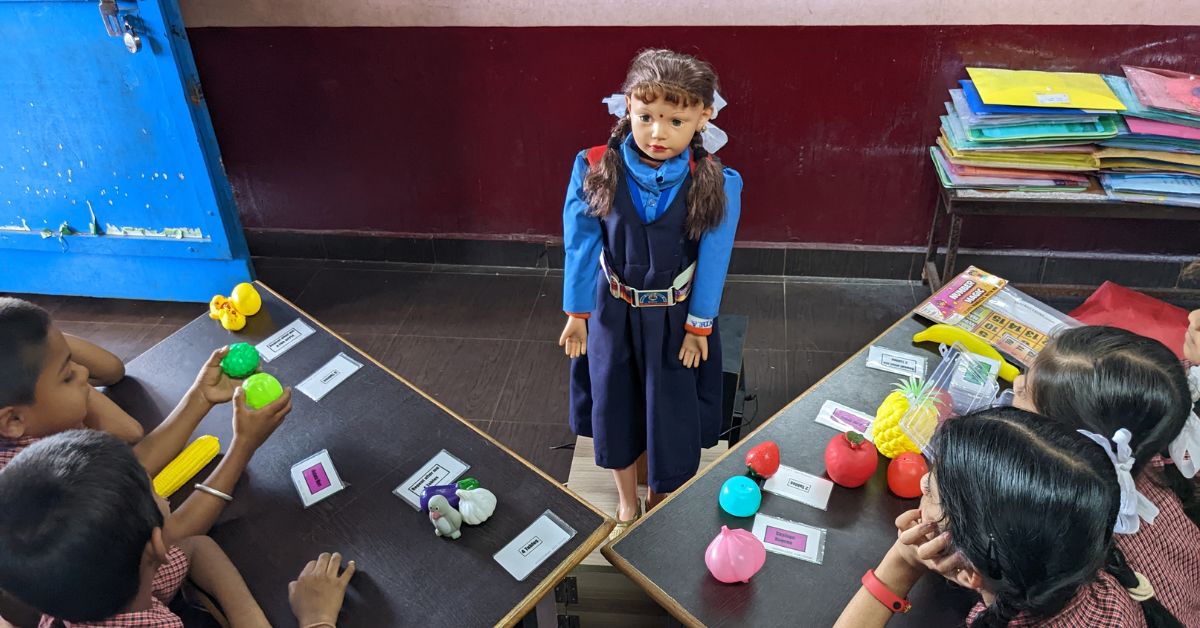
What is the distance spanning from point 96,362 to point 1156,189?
3295 mm

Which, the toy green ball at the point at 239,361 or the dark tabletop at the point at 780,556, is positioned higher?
the toy green ball at the point at 239,361

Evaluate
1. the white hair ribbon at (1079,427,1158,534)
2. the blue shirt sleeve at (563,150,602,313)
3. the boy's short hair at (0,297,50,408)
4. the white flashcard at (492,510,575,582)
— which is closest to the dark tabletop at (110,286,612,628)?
the white flashcard at (492,510,575,582)

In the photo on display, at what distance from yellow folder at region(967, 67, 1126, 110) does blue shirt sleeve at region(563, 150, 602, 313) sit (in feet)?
5.32

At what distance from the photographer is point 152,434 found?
1886 mm

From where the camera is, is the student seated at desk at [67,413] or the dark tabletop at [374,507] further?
the student seated at desk at [67,413]

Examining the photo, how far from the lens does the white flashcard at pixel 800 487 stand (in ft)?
5.86

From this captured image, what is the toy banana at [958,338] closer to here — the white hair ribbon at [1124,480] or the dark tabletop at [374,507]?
the white hair ribbon at [1124,480]

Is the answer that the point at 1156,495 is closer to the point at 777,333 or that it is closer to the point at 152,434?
the point at 777,333

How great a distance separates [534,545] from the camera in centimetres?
168

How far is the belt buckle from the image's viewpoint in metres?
2.11

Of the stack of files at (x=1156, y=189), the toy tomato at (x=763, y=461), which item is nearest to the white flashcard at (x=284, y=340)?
the toy tomato at (x=763, y=461)

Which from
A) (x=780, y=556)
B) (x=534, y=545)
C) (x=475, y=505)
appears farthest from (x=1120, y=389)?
(x=475, y=505)

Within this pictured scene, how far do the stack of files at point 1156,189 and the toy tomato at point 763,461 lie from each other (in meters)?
1.94

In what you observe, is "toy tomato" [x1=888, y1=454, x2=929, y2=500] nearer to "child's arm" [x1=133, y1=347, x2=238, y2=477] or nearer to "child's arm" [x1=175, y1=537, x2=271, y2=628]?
"child's arm" [x1=175, y1=537, x2=271, y2=628]
